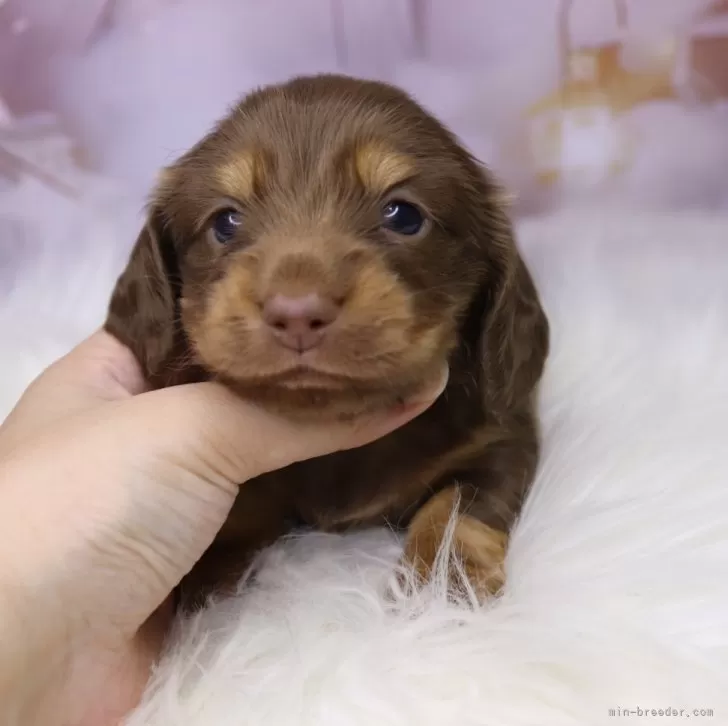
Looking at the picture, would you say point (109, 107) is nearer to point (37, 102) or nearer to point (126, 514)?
point (37, 102)

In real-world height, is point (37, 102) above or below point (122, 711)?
above

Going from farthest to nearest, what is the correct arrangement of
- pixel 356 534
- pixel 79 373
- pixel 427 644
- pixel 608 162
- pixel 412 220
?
pixel 608 162, pixel 356 534, pixel 79 373, pixel 412 220, pixel 427 644

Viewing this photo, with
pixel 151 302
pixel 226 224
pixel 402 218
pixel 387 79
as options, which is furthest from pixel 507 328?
pixel 387 79

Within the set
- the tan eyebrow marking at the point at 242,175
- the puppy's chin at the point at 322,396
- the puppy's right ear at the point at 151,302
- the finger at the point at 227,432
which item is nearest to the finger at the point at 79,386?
the puppy's right ear at the point at 151,302

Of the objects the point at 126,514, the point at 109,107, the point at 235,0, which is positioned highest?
the point at 235,0

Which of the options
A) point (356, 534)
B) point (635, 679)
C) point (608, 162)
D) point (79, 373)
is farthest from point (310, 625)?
point (608, 162)

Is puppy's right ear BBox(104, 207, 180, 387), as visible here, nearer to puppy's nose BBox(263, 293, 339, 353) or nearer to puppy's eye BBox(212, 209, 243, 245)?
puppy's eye BBox(212, 209, 243, 245)
